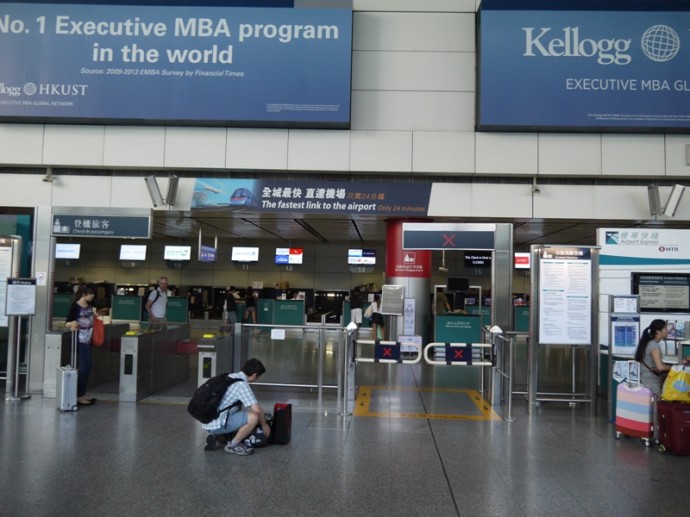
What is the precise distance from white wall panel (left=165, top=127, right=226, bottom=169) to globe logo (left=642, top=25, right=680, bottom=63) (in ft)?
26.5

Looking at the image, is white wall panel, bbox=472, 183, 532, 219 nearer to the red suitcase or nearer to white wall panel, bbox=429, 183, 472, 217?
white wall panel, bbox=429, 183, 472, 217

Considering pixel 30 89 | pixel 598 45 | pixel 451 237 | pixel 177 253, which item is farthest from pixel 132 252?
pixel 598 45

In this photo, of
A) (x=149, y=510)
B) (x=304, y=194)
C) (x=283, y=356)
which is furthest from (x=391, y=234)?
(x=149, y=510)

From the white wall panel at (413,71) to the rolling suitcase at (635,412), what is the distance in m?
6.36

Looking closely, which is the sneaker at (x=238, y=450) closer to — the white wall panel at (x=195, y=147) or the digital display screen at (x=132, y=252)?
the white wall panel at (x=195, y=147)

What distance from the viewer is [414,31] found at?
10.7 m

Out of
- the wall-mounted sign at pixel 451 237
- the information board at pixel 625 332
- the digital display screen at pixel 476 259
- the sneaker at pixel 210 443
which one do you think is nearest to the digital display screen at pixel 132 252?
the digital display screen at pixel 476 259

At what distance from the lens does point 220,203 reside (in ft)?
33.9

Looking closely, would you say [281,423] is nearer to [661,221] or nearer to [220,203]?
[220,203]

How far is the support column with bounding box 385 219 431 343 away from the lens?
1279 centimetres

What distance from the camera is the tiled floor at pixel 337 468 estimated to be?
4469mm

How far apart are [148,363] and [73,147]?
4632mm

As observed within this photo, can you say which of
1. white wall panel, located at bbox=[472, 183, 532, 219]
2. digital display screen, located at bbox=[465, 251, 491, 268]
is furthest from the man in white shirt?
digital display screen, located at bbox=[465, 251, 491, 268]

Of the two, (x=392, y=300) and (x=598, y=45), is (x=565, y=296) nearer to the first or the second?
(x=392, y=300)
